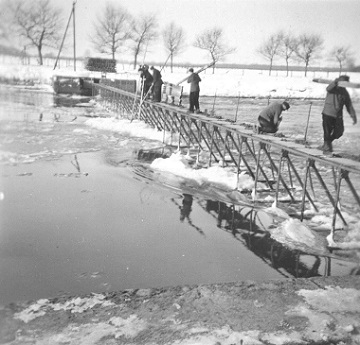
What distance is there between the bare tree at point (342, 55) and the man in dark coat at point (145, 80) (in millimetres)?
13502

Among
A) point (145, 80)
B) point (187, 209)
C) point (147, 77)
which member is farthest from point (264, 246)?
point (145, 80)

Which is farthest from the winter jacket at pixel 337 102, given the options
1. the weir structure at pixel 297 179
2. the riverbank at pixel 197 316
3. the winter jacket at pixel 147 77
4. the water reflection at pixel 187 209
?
the winter jacket at pixel 147 77

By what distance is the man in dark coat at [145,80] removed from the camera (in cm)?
1697

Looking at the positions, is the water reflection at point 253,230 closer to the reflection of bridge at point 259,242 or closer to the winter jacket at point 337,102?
the reflection of bridge at point 259,242

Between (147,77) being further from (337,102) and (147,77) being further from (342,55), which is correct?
(342,55)

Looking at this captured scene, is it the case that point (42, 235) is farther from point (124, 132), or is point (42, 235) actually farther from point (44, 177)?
point (124, 132)

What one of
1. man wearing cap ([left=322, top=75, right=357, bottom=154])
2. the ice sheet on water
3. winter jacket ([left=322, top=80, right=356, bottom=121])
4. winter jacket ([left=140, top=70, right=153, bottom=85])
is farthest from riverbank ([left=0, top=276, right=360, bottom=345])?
winter jacket ([left=140, top=70, right=153, bottom=85])

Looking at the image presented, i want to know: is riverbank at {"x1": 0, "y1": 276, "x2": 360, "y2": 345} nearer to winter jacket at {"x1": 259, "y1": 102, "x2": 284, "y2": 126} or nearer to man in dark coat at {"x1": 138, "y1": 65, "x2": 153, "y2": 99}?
winter jacket at {"x1": 259, "y1": 102, "x2": 284, "y2": 126}

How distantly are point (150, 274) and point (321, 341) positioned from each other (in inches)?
76.7

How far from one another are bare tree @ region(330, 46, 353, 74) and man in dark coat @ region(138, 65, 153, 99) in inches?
532

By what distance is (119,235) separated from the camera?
5.40m

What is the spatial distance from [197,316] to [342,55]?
8.91ft

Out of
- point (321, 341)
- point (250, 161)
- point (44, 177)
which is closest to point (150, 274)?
point (321, 341)

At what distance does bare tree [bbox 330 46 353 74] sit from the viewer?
3.68 meters
